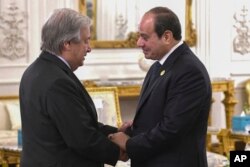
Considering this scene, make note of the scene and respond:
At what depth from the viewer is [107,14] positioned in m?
7.20

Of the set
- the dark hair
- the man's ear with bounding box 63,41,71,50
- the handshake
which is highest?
the dark hair

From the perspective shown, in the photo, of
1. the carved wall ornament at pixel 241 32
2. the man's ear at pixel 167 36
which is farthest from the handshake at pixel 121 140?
the carved wall ornament at pixel 241 32

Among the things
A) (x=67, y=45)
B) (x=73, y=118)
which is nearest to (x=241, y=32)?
(x=67, y=45)

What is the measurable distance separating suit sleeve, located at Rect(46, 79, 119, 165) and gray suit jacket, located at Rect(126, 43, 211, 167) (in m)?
0.23

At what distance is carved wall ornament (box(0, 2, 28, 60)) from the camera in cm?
679

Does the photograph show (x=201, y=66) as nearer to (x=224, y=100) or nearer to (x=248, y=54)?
(x=224, y=100)

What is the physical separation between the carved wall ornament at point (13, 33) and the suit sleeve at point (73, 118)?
4.39m

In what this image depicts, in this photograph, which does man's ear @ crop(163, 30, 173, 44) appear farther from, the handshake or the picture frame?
the picture frame

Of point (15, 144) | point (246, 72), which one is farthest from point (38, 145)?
point (246, 72)

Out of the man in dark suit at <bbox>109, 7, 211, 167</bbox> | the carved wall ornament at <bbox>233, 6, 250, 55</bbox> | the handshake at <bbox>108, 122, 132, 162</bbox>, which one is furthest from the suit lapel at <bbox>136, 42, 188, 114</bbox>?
the carved wall ornament at <bbox>233, 6, 250, 55</bbox>

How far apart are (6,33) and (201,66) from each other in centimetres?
448

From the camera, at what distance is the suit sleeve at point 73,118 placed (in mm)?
2486

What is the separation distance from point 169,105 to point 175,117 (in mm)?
63

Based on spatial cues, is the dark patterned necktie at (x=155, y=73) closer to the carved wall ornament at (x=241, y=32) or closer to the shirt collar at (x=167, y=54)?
the shirt collar at (x=167, y=54)
